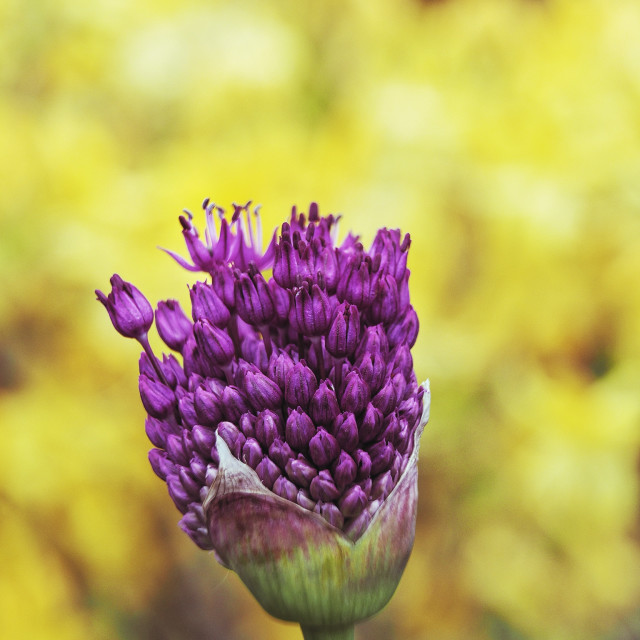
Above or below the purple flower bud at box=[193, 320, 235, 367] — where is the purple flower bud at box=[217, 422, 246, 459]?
below

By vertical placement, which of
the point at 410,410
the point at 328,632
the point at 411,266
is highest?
the point at 411,266

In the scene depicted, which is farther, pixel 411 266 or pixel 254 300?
pixel 411 266

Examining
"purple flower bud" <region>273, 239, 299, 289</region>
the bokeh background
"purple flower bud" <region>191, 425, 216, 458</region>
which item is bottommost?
"purple flower bud" <region>191, 425, 216, 458</region>

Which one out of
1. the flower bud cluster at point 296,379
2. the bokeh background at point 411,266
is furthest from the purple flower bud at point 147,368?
the bokeh background at point 411,266

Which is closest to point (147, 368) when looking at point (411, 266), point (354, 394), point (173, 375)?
point (173, 375)

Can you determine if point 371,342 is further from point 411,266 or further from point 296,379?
point 411,266

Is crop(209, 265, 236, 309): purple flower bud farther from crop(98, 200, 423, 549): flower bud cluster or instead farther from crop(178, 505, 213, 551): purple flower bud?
crop(178, 505, 213, 551): purple flower bud

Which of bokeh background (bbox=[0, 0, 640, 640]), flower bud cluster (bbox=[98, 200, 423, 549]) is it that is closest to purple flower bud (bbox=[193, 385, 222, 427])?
flower bud cluster (bbox=[98, 200, 423, 549])
